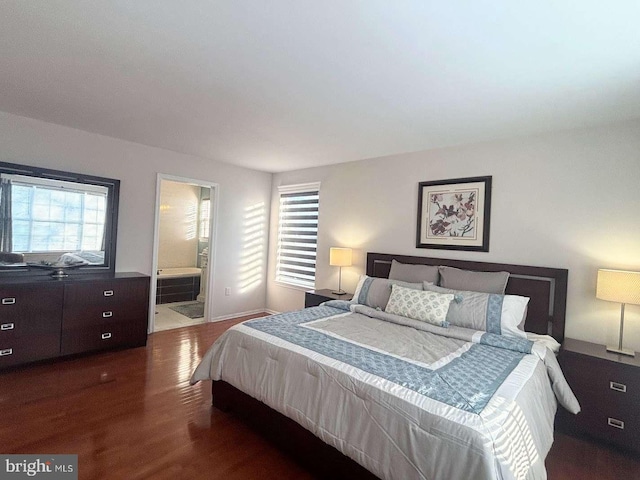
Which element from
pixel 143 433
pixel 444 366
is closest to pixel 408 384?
pixel 444 366

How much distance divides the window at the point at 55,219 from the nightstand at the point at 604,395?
15.1 ft

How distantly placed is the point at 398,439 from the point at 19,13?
2.74 meters

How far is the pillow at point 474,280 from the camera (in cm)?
287

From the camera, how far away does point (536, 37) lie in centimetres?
161

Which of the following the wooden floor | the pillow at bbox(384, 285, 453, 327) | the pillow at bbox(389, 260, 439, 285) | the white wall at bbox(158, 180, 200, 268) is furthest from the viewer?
the white wall at bbox(158, 180, 200, 268)

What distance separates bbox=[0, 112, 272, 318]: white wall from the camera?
3.27 metres

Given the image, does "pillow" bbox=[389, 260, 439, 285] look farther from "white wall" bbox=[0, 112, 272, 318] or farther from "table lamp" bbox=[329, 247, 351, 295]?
"white wall" bbox=[0, 112, 272, 318]

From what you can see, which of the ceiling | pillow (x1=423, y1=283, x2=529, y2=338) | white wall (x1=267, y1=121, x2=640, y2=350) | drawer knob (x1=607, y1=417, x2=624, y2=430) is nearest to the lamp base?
white wall (x1=267, y1=121, x2=640, y2=350)

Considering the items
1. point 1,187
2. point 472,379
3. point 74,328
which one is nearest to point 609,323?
point 472,379

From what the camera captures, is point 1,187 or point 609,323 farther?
point 1,187

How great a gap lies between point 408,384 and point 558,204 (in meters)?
2.27

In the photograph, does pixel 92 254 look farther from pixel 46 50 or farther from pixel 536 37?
pixel 536 37

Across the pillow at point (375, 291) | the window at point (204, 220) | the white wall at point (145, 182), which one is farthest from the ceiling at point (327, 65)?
the window at point (204, 220)

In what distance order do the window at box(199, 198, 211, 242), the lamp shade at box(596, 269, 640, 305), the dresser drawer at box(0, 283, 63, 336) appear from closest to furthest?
the lamp shade at box(596, 269, 640, 305) < the dresser drawer at box(0, 283, 63, 336) < the window at box(199, 198, 211, 242)
